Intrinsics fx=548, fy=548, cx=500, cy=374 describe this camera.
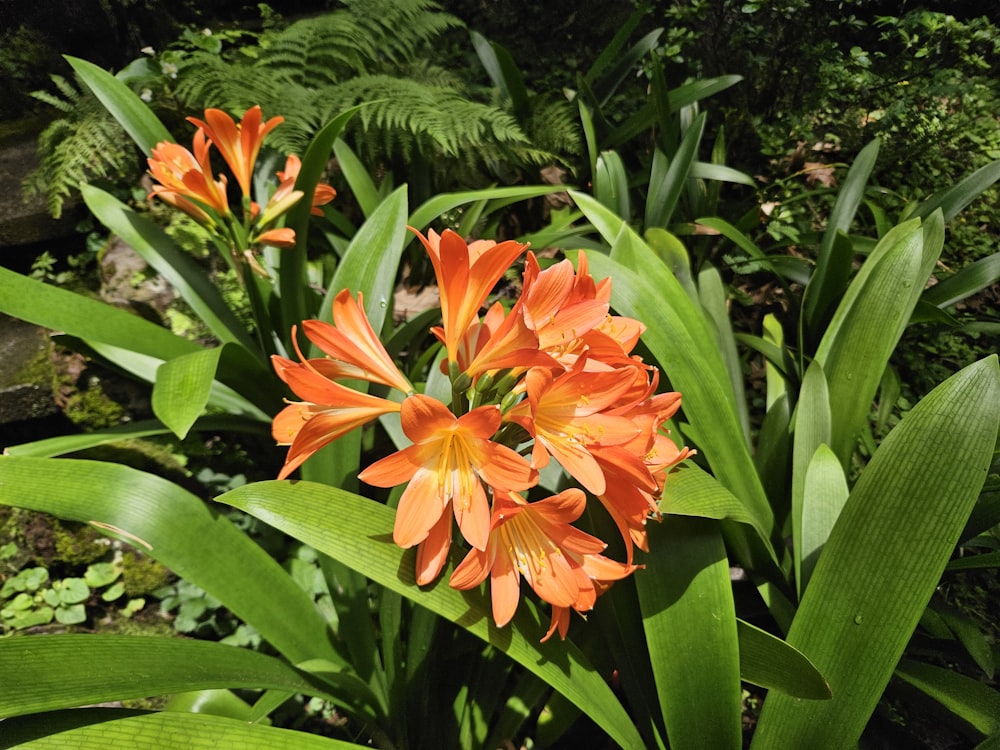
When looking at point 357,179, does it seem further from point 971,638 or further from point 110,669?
point 971,638

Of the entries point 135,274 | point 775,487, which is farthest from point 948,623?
point 135,274

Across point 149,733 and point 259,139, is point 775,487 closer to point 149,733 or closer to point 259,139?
point 149,733

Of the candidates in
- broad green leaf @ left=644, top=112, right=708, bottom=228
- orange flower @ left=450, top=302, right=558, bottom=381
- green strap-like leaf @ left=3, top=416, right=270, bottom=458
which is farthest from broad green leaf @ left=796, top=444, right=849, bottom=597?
green strap-like leaf @ left=3, top=416, right=270, bottom=458

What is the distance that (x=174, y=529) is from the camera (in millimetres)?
959

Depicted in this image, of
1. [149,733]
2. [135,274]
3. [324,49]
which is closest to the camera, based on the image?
[149,733]

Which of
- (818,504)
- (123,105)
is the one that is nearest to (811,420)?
(818,504)

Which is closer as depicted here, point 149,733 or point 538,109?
point 149,733

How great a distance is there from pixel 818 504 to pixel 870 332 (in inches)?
17.3

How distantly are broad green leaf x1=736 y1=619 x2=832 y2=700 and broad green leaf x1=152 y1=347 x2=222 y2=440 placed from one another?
1.00 meters

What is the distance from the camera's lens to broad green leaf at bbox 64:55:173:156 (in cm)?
149

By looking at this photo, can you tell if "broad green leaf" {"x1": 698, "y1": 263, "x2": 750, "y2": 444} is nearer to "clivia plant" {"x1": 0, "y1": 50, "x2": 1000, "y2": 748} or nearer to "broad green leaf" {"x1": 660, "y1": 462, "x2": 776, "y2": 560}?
"clivia plant" {"x1": 0, "y1": 50, "x2": 1000, "y2": 748}

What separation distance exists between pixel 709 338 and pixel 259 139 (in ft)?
3.95

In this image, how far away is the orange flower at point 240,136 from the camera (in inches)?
52.4

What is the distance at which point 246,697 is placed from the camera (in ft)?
4.41
